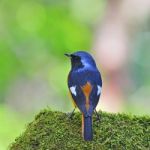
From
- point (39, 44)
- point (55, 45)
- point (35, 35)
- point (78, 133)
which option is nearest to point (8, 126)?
point (55, 45)

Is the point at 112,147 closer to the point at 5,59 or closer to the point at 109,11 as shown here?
the point at 109,11

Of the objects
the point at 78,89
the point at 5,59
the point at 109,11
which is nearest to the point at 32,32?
the point at 5,59

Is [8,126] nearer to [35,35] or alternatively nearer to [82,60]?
[35,35]

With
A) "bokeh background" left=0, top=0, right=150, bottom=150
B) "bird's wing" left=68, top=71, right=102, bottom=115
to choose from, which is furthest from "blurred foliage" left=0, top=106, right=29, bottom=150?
"bird's wing" left=68, top=71, right=102, bottom=115

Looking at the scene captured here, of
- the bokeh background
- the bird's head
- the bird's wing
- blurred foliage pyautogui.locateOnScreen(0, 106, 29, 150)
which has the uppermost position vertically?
the bokeh background

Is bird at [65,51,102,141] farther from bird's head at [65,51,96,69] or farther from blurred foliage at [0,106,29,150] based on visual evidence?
blurred foliage at [0,106,29,150]

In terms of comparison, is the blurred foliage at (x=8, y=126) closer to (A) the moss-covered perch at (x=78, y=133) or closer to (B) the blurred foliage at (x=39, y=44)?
(B) the blurred foliage at (x=39, y=44)
